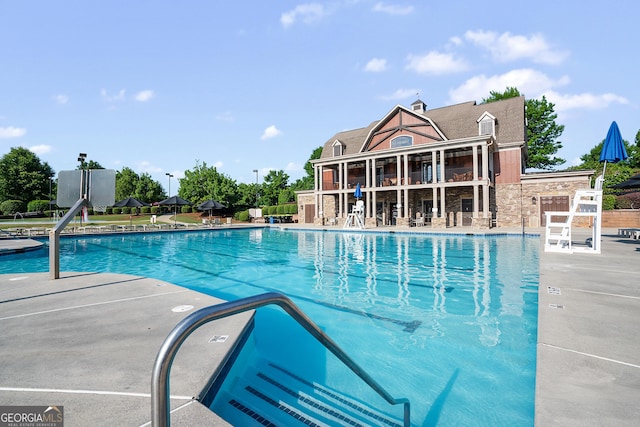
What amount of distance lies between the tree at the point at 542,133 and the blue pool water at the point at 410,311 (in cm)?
3039

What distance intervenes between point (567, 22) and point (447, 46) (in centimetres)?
687

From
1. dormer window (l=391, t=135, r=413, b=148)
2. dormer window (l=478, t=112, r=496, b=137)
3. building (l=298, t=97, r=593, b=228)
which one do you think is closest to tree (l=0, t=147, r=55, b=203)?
building (l=298, t=97, r=593, b=228)

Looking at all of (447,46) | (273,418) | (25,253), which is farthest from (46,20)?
(447,46)

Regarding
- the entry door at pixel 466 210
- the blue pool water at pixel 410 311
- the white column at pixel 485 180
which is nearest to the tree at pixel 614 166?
the white column at pixel 485 180

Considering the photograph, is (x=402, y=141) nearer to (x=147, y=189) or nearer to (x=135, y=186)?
(x=147, y=189)

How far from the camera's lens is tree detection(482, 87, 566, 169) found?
36138mm

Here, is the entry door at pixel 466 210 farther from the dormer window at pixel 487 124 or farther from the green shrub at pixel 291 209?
the green shrub at pixel 291 209

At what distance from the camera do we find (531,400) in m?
3.03

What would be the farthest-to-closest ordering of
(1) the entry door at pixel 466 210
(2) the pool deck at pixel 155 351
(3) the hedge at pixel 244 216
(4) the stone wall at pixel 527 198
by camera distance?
(3) the hedge at pixel 244 216 → (1) the entry door at pixel 466 210 → (4) the stone wall at pixel 527 198 → (2) the pool deck at pixel 155 351

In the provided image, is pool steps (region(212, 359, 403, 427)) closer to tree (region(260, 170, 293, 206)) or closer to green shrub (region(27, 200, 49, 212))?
tree (region(260, 170, 293, 206))

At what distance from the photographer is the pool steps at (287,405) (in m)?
2.68

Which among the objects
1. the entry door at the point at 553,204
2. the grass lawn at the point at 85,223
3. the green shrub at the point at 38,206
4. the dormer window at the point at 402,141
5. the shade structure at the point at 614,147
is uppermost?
the dormer window at the point at 402,141

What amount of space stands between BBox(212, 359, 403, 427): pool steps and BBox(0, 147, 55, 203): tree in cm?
6568

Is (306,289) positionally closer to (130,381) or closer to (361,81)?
(130,381)
